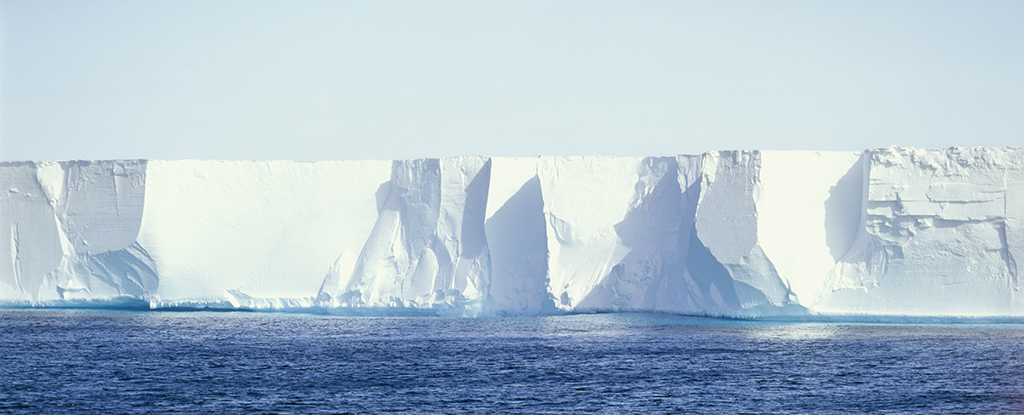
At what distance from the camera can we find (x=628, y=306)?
23609 millimetres

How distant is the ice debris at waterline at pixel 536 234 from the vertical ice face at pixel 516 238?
0.04 metres

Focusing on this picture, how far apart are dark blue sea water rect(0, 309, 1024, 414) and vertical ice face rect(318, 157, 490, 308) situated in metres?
1.92

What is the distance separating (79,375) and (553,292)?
10997 mm

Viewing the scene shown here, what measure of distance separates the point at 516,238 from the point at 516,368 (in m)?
9.48

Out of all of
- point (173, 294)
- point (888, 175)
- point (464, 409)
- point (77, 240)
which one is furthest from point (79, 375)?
point (888, 175)

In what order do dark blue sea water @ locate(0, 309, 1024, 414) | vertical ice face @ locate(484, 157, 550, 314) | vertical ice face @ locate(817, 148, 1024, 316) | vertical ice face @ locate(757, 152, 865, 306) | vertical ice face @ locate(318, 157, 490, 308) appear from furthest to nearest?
vertical ice face @ locate(318, 157, 490, 308)
vertical ice face @ locate(484, 157, 550, 314)
vertical ice face @ locate(757, 152, 865, 306)
vertical ice face @ locate(817, 148, 1024, 316)
dark blue sea water @ locate(0, 309, 1024, 414)

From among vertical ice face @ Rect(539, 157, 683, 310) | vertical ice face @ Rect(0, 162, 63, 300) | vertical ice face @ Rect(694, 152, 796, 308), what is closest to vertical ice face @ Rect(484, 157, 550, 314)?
vertical ice face @ Rect(539, 157, 683, 310)

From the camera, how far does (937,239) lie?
21031 mm

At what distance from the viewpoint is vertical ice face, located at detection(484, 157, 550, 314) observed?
24.2 meters

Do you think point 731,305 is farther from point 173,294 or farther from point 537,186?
point 173,294

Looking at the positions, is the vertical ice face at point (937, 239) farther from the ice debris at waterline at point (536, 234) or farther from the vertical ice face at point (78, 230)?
the vertical ice face at point (78, 230)

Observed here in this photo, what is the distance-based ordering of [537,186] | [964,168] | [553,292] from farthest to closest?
[537,186] → [553,292] → [964,168]

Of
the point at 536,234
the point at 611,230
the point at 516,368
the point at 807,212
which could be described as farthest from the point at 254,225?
the point at 807,212

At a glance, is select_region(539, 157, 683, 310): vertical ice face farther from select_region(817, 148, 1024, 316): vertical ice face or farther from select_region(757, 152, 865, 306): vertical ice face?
select_region(817, 148, 1024, 316): vertical ice face
